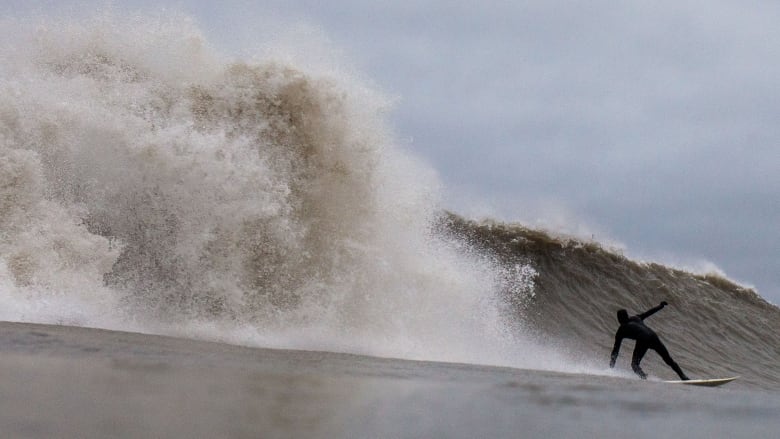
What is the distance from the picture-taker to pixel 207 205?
8.05 meters

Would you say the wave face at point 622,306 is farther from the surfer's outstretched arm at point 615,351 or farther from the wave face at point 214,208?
the wave face at point 214,208

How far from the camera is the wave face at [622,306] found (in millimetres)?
14242

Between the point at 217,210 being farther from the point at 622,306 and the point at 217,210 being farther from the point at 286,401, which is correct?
the point at 622,306

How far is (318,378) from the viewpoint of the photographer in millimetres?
4145

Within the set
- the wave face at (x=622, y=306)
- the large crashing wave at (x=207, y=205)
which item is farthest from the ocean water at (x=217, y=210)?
the wave face at (x=622, y=306)

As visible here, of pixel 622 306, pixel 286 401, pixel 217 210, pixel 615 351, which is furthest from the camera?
pixel 622 306

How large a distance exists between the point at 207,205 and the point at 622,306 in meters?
11.6

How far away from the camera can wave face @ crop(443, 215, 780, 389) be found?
561 inches

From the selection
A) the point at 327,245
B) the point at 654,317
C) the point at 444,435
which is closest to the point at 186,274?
the point at 327,245

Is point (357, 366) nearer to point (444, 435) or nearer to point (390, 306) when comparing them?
point (444, 435)

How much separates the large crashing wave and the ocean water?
0.02 m

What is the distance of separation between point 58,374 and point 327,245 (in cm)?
548

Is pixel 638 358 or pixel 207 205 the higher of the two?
pixel 207 205

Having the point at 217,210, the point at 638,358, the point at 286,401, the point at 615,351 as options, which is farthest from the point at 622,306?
the point at 286,401
